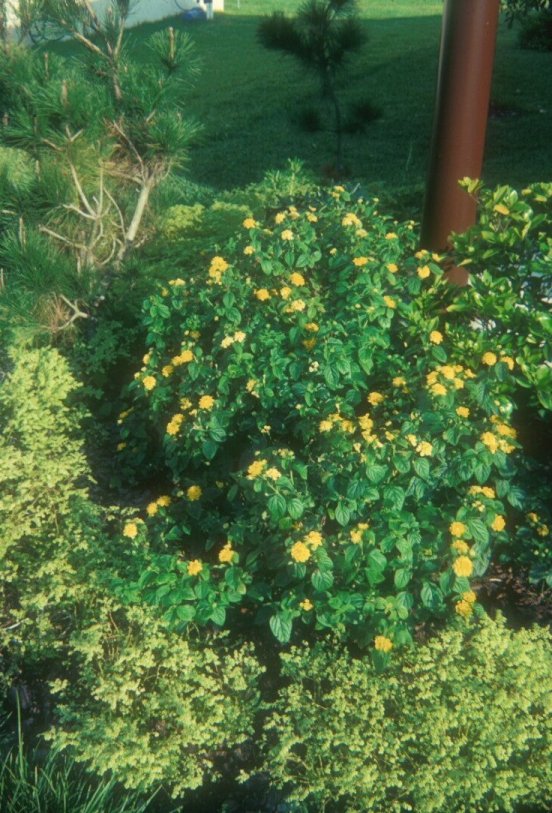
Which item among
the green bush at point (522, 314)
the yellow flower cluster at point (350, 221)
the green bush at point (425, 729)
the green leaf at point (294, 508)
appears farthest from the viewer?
the yellow flower cluster at point (350, 221)

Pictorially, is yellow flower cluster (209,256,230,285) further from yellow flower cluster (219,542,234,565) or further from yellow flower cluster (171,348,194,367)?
yellow flower cluster (219,542,234,565)

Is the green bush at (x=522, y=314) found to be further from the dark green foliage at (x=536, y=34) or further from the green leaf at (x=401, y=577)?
the dark green foliage at (x=536, y=34)

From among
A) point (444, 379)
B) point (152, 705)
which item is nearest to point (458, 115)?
point (444, 379)

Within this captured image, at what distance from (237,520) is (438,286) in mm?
1159

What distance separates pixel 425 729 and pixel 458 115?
7.23ft

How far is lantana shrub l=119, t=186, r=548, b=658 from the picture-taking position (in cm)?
242

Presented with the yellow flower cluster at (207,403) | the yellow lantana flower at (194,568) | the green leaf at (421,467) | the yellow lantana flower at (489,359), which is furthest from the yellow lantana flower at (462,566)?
the yellow flower cluster at (207,403)

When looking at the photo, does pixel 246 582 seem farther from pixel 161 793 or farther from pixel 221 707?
pixel 161 793

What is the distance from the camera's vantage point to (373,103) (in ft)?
38.3

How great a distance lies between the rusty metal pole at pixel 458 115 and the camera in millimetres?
2973

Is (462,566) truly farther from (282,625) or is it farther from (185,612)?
(185,612)

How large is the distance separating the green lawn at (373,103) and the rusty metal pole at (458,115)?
217 cm

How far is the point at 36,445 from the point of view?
120 inches

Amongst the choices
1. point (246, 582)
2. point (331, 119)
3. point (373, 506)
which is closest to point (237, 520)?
point (246, 582)
